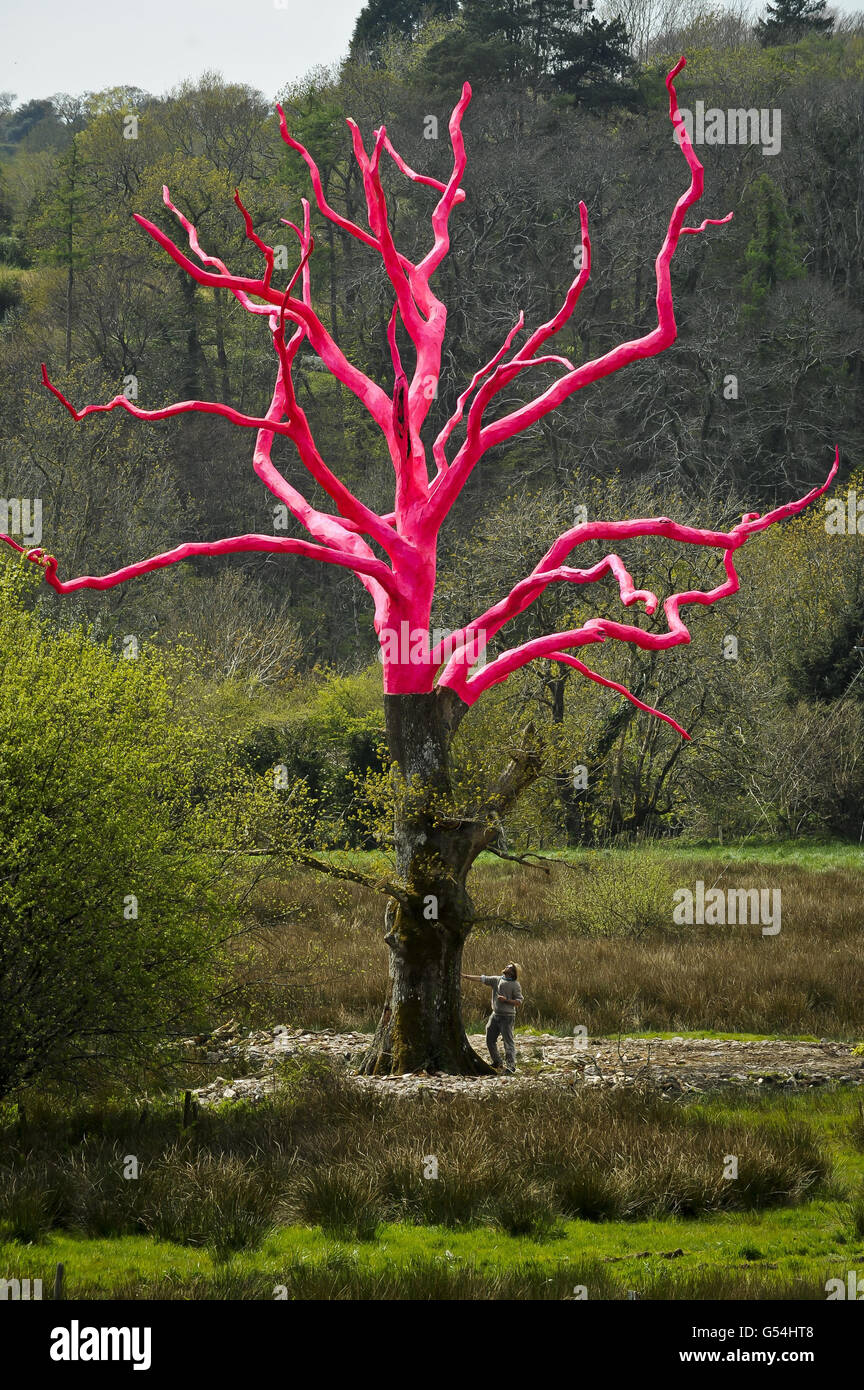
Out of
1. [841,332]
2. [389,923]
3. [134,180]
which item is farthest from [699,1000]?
[134,180]

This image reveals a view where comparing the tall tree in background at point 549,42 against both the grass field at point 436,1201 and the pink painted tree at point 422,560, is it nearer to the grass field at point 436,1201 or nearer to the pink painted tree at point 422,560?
the pink painted tree at point 422,560

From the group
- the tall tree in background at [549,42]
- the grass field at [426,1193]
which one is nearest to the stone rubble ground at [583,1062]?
the grass field at [426,1193]

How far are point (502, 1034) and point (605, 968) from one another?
4.16 metres

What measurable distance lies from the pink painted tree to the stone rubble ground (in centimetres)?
69

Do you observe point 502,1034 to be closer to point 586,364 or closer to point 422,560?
point 422,560

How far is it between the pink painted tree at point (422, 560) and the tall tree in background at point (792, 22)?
5674 cm

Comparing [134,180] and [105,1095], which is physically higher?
[134,180]

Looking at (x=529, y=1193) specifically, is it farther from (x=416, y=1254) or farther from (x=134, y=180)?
(x=134, y=180)

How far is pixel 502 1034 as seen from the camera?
11086mm

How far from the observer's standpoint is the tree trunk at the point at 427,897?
9.98 meters

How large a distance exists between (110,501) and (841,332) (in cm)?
2799

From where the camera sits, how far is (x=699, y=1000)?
46.0 ft

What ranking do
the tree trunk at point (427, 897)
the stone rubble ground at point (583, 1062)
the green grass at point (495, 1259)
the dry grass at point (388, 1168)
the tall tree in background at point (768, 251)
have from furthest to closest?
1. the tall tree in background at point (768, 251)
2. the stone rubble ground at point (583, 1062)
3. the tree trunk at point (427, 897)
4. the dry grass at point (388, 1168)
5. the green grass at point (495, 1259)

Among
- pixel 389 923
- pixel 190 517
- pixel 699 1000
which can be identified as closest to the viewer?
pixel 389 923
